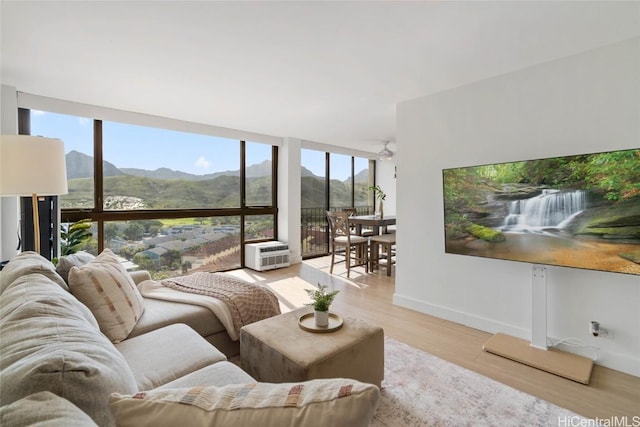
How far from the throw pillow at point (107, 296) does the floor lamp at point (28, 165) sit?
0.67m

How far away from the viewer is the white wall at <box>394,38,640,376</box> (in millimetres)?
2211

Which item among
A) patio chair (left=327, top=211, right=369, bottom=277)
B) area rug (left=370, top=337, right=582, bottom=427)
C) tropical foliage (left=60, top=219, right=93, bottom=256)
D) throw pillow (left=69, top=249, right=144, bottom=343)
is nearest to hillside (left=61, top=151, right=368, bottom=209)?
tropical foliage (left=60, top=219, right=93, bottom=256)

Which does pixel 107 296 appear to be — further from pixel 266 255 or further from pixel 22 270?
pixel 266 255

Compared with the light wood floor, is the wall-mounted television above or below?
above

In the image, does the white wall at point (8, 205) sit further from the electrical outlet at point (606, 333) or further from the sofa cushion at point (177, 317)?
the electrical outlet at point (606, 333)

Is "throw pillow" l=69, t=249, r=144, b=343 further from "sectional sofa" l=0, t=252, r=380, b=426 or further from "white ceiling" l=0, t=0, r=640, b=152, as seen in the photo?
"white ceiling" l=0, t=0, r=640, b=152

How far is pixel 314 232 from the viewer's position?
6.38 m

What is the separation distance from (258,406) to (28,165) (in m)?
2.38

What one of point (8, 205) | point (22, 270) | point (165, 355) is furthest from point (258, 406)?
point (8, 205)

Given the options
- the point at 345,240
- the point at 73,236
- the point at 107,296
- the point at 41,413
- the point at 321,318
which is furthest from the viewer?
the point at 345,240

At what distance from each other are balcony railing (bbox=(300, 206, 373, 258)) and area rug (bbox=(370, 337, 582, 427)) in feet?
13.2

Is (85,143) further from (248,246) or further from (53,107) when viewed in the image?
(248,246)

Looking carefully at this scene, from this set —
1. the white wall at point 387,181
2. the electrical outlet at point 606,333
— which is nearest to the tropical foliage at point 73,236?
the electrical outlet at point 606,333

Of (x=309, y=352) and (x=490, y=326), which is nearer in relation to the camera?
(x=309, y=352)
